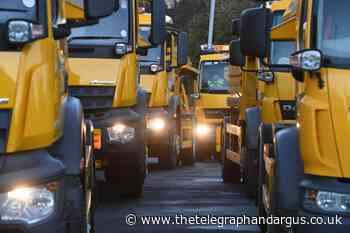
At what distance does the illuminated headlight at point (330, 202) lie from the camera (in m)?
5.72

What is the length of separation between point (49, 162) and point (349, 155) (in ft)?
6.38

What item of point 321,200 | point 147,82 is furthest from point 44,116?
point 147,82

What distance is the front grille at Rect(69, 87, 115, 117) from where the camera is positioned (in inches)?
414

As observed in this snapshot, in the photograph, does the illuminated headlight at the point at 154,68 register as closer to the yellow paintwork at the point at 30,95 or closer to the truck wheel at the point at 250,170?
the truck wheel at the point at 250,170

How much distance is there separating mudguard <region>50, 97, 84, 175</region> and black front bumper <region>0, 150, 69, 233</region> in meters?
0.44

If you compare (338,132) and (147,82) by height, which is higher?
(338,132)

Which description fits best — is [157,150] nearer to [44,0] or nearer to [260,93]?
[260,93]

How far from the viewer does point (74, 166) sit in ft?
19.6

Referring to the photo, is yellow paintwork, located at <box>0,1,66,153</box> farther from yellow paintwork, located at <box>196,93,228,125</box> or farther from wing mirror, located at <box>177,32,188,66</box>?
yellow paintwork, located at <box>196,93,228,125</box>

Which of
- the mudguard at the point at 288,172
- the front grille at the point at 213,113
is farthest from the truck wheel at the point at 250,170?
the front grille at the point at 213,113

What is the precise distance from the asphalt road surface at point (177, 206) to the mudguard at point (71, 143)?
2.91 metres

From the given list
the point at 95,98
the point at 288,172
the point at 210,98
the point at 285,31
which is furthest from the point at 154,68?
the point at 288,172

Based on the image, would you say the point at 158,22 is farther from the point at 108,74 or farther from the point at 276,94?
the point at 276,94

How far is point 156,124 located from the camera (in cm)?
1678
